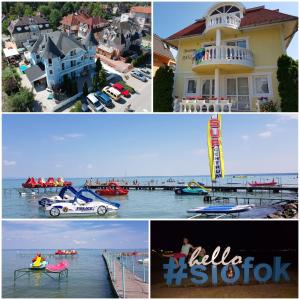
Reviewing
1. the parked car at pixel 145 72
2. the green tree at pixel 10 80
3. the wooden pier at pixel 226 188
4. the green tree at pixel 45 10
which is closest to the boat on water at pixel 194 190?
the wooden pier at pixel 226 188

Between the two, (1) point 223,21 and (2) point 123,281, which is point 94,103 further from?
(2) point 123,281

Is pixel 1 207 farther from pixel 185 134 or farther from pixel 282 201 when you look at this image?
pixel 282 201

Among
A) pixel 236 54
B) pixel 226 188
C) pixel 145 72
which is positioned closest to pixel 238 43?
pixel 236 54

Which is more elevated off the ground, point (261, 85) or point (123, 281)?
point (261, 85)

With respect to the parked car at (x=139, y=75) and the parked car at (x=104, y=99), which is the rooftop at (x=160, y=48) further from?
the parked car at (x=104, y=99)

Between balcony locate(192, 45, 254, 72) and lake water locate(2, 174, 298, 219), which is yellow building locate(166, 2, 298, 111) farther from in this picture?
lake water locate(2, 174, 298, 219)

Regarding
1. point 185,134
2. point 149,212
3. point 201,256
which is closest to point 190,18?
point 185,134
